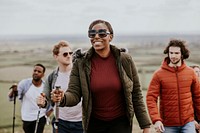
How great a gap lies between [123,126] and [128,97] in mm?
264

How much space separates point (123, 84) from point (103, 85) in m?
0.17

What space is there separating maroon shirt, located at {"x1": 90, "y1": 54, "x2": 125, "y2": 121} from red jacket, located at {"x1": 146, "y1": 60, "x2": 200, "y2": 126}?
1215 mm

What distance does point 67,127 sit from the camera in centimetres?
462

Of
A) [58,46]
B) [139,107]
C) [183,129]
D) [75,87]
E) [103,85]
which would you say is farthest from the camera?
[58,46]

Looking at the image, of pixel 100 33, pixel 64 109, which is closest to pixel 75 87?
pixel 100 33

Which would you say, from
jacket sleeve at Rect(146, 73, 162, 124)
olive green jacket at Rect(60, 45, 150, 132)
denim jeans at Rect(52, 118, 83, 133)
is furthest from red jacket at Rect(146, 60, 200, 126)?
olive green jacket at Rect(60, 45, 150, 132)

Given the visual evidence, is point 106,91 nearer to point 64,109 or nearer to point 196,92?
point 64,109

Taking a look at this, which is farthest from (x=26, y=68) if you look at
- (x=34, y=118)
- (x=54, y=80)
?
(x=54, y=80)

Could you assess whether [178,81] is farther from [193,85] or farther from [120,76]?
[120,76]

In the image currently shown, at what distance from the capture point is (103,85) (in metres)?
3.51

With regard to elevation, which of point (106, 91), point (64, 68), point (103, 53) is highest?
point (103, 53)

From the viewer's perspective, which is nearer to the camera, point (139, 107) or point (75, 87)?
point (75, 87)

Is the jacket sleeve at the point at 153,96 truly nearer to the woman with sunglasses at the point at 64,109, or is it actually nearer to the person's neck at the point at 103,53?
the woman with sunglasses at the point at 64,109

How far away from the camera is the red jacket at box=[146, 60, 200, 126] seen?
4.71 m
